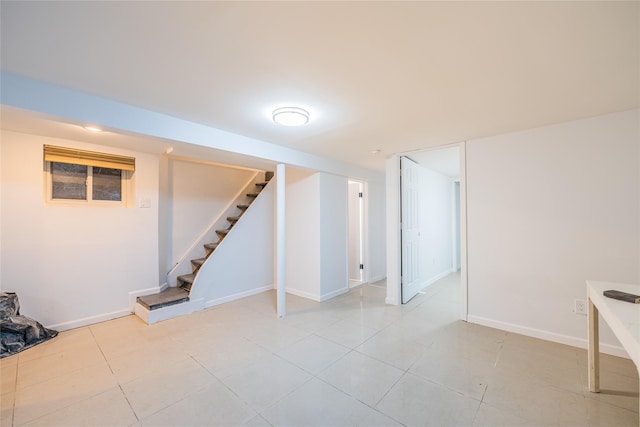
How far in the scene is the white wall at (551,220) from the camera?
2.23 m

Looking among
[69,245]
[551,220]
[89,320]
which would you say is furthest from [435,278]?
[69,245]

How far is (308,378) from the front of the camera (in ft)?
6.38

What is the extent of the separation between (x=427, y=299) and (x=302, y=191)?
261 cm

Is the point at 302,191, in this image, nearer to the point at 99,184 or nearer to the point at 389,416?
the point at 99,184

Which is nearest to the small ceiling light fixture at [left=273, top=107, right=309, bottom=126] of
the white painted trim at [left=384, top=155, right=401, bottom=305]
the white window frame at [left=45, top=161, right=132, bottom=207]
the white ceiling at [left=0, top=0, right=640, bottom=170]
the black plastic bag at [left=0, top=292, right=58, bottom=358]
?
the white ceiling at [left=0, top=0, right=640, bottom=170]

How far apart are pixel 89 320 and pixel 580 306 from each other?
5.34 metres

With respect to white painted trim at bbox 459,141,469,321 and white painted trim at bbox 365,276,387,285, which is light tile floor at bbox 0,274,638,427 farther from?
white painted trim at bbox 365,276,387,285

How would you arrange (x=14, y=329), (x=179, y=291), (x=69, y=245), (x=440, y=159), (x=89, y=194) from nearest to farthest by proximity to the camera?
(x=14, y=329)
(x=69, y=245)
(x=89, y=194)
(x=179, y=291)
(x=440, y=159)

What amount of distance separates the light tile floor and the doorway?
6.42 feet

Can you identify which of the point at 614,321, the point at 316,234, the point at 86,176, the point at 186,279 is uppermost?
the point at 86,176

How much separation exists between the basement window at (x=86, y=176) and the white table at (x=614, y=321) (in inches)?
181

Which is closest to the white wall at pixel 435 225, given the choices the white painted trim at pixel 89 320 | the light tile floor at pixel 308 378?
the light tile floor at pixel 308 378

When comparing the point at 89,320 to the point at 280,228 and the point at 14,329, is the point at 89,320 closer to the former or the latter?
the point at 14,329

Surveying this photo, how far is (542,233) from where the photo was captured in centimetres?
257
